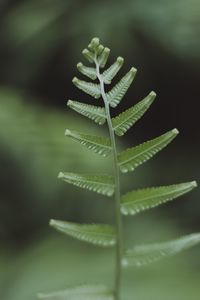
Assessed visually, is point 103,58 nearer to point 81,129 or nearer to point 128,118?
point 128,118

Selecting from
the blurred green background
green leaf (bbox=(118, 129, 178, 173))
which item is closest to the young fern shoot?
green leaf (bbox=(118, 129, 178, 173))

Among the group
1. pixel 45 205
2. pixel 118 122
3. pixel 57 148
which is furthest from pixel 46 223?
pixel 118 122

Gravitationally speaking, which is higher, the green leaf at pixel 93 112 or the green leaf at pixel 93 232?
the green leaf at pixel 93 112

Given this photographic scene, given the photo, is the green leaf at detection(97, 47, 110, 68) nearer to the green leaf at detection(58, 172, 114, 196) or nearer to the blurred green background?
the green leaf at detection(58, 172, 114, 196)

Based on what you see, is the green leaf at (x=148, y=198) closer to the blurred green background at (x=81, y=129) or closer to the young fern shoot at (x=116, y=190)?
the young fern shoot at (x=116, y=190)

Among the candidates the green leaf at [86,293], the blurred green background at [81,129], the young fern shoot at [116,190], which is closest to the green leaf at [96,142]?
the young fern shoot at [116,190]

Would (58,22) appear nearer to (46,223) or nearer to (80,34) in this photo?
(80,34)

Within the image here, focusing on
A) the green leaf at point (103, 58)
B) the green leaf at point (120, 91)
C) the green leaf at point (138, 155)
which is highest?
the green leaf at point (103, 58)
